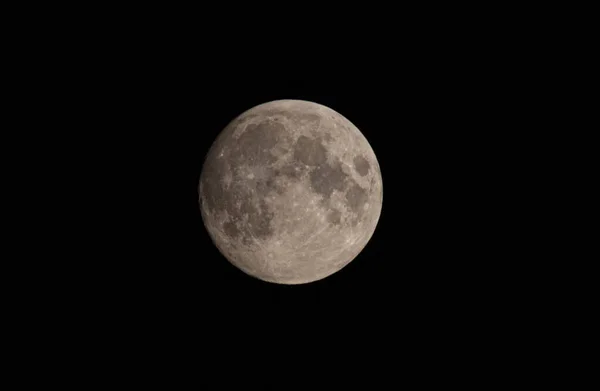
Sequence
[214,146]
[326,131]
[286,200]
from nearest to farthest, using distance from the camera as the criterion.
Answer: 1. [286,200]
2. [326,131]
3. [214,146]

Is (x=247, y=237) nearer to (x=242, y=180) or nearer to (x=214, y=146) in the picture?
(x=242, y=180)

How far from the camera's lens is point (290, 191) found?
4.04m

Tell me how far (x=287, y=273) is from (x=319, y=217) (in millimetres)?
780

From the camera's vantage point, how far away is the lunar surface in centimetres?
407

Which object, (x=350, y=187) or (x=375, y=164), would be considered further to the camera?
(x=375, y=164)

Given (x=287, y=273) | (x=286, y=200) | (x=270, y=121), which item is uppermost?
(x=270, y=121)

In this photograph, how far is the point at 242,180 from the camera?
4137 mm

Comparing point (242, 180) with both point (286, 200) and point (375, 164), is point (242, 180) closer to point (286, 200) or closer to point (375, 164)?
point (286, 200)

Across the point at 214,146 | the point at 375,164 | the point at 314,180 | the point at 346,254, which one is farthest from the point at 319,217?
the point at 214,146

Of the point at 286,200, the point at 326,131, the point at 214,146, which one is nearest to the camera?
the point at 286,200

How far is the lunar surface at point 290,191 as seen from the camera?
4.07 meters

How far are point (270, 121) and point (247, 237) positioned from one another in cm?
114

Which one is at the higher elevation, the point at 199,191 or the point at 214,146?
the point at 214,146

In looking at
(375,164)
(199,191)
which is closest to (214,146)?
(199,191)
